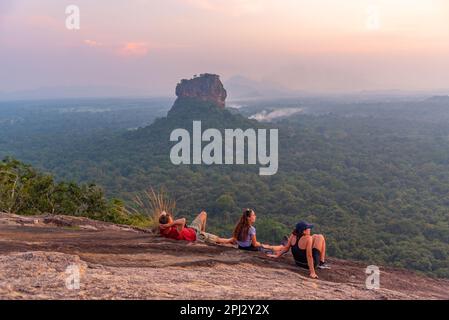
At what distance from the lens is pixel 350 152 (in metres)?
63.2

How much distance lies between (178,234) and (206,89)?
70.8 m

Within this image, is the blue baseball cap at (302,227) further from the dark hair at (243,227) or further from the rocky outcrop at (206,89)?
the rocky outcrop at (206,89)

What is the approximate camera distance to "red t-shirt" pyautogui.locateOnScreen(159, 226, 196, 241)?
5.78 m

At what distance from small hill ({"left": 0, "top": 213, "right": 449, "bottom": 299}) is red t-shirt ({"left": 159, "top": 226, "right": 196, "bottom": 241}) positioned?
0.14m

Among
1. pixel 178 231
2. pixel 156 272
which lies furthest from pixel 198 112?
pixel 156 272

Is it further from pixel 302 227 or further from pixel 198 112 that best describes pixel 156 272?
pixel 198 112

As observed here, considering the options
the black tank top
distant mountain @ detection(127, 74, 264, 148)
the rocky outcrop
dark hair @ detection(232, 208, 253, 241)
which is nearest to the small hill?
the black tank top

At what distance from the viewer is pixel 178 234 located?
5781 millimetres

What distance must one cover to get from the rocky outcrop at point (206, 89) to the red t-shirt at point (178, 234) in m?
70.1

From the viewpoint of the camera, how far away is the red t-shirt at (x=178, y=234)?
5.78 m
